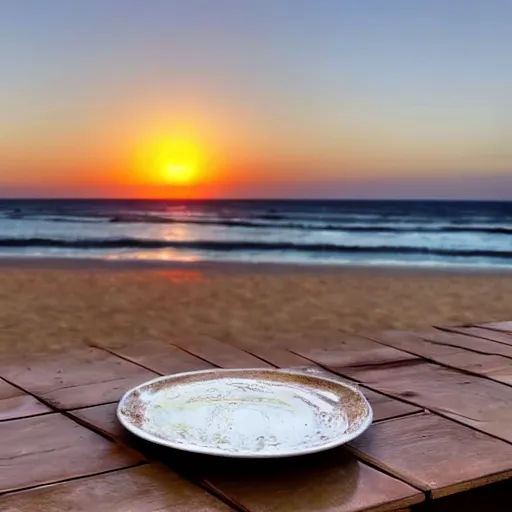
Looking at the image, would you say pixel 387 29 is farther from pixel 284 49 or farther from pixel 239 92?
pixel 239 92

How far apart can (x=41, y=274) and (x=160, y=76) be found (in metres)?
3.48

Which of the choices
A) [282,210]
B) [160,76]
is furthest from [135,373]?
[282,210]

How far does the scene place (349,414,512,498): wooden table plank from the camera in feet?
3.05

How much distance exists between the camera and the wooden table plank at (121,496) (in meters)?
0.83

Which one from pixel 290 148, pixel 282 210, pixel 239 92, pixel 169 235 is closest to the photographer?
pixel 239 92

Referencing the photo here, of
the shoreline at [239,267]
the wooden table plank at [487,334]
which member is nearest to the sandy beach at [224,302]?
the shoreline at [239,267]

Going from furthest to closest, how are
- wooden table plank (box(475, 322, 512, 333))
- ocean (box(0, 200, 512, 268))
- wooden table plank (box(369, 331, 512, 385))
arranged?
ocean (box(0, 200, 512, 268)), wooden table plank (box(475, 322, 512, 333)), wooden table plank (box(369, 331, 512, 385))

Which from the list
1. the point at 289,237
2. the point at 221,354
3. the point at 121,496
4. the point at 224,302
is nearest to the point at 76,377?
the point at 221,354

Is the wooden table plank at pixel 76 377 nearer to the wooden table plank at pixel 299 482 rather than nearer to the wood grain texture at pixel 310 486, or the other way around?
the wooden table plank at pixel 299 482

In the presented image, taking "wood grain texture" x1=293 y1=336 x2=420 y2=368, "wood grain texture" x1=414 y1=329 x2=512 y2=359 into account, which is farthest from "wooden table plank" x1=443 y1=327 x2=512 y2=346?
"wood grain texture" x1=293 y1=336 x2=420 y2=368

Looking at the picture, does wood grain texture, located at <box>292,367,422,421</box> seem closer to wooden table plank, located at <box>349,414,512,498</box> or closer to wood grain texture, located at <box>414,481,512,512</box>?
wooden table plank, located at <box>349,414,512,498</box>

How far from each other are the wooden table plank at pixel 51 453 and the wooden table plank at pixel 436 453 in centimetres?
38

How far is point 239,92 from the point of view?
988cm

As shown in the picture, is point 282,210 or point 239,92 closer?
point 239,92
